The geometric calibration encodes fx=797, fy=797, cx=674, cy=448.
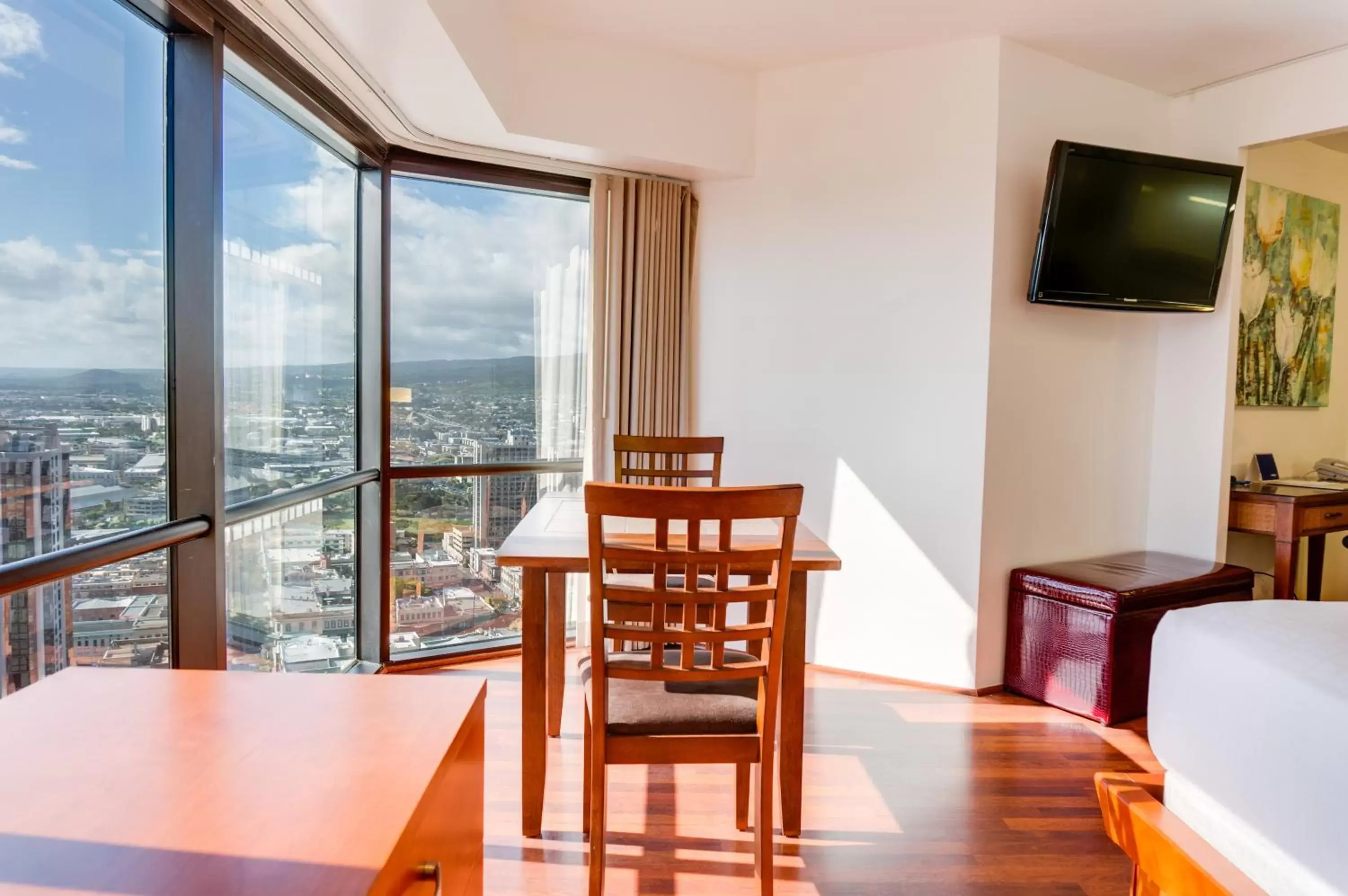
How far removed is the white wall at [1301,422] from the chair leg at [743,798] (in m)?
3.14

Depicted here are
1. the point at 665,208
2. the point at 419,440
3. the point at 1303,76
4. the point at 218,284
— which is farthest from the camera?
the point at 665,208

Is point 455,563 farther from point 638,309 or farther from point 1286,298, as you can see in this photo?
point 1286,298

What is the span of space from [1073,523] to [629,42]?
2.87 meters

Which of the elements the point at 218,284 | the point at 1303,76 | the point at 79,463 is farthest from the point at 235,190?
the point at 1303,76

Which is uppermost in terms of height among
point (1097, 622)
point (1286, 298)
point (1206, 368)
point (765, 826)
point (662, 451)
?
point (1286, 298)

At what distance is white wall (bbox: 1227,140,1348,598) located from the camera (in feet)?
13.1

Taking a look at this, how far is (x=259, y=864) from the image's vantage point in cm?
60

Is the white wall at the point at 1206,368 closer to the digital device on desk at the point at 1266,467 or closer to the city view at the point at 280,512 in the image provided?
the digital device on desk at the point at 1266,467

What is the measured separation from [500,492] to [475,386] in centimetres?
51

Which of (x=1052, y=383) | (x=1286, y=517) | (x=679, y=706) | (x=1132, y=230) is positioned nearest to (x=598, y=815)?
(x=679, y=706)

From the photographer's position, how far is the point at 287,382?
273cm

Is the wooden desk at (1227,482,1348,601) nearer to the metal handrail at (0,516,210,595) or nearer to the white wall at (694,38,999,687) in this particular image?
the white wall at (694,38,999,687)

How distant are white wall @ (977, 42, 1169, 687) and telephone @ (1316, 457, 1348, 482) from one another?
113cm

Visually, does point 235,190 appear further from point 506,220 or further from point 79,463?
point 506,220
